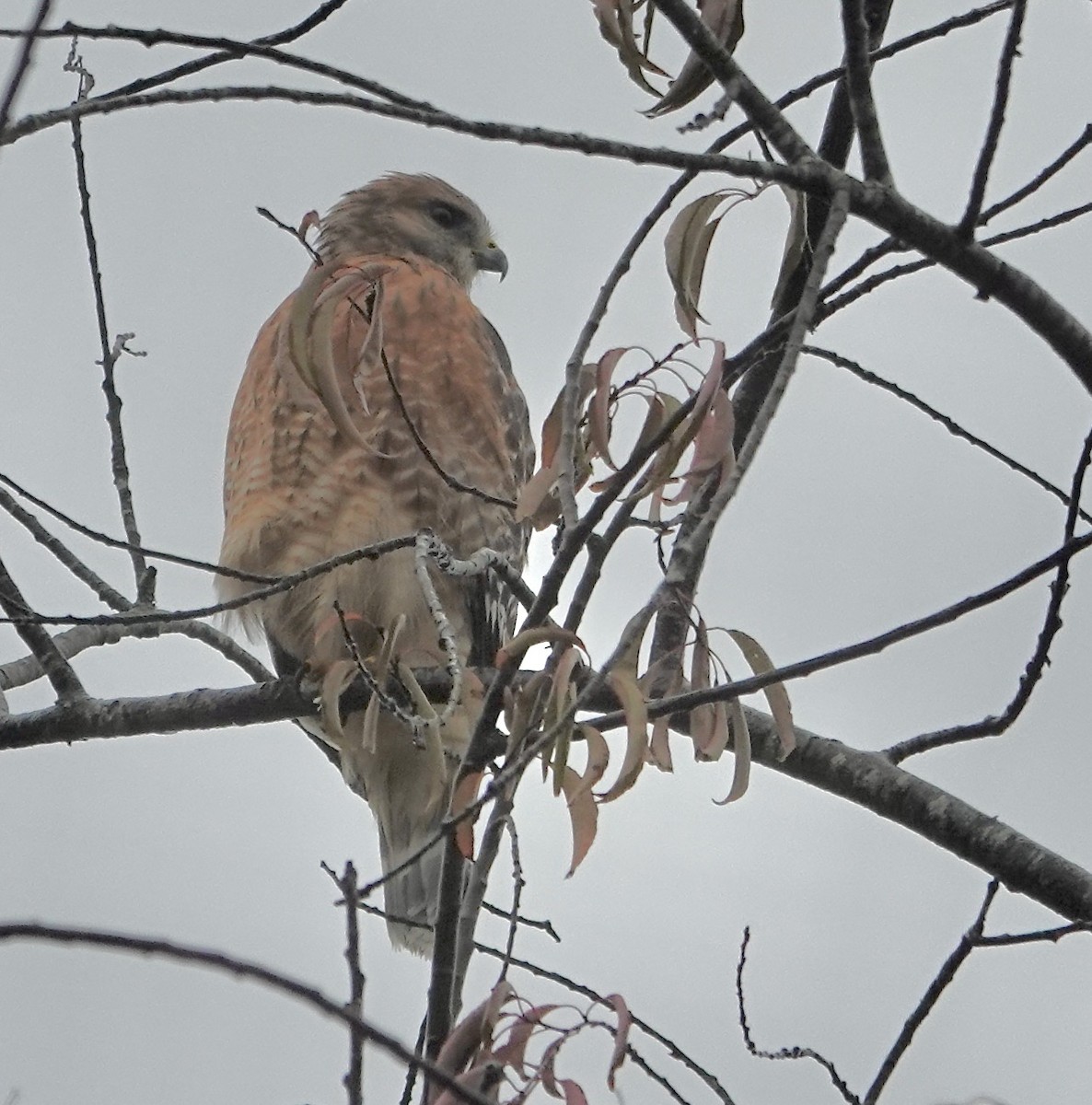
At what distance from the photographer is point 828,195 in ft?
5.84

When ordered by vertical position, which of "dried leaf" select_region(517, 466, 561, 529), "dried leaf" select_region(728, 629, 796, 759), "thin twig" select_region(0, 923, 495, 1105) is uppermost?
"dried leaf" select_region(517, 466, 561, 529)

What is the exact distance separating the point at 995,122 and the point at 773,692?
2.72ft

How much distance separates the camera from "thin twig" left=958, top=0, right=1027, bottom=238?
1.73m

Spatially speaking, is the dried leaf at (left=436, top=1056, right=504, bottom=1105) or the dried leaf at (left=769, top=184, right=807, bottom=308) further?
the dried leaf at (left=769, top=184, right=807, bottom=308)

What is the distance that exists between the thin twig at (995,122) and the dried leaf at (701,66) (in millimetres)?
347

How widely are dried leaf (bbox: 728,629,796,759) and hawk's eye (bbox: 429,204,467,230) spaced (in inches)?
135

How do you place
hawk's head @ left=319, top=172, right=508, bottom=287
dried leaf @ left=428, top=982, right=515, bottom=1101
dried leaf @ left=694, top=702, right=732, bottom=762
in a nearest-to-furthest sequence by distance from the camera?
dried leaf @ left=428, top=982, right=515, bottom=1101
dried leaf @ left=694, top=702, right=732, bottom=762
hawk's head @ left=319, top=172, right=508, bottom=287

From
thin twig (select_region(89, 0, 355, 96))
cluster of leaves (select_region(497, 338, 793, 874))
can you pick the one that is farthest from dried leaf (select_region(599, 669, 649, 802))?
thin twig (select_region(89, 0, 355, 96))

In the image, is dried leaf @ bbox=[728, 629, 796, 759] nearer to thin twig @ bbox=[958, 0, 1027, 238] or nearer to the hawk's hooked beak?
thin twig @ bbox=[958, 0, 1027, 238]

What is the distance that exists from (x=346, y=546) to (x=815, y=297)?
2.74 m

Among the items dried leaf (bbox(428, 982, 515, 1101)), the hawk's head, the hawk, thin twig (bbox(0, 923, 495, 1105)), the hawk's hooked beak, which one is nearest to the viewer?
thin twig (bbox(0, 923, 495, 1105))

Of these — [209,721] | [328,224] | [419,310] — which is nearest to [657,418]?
[209,721]

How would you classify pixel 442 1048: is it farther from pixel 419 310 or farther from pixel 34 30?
pixel 419 310

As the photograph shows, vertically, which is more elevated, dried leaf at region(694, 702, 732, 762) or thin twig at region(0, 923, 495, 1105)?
dried leaf at region(694, 702, 732, 762)
